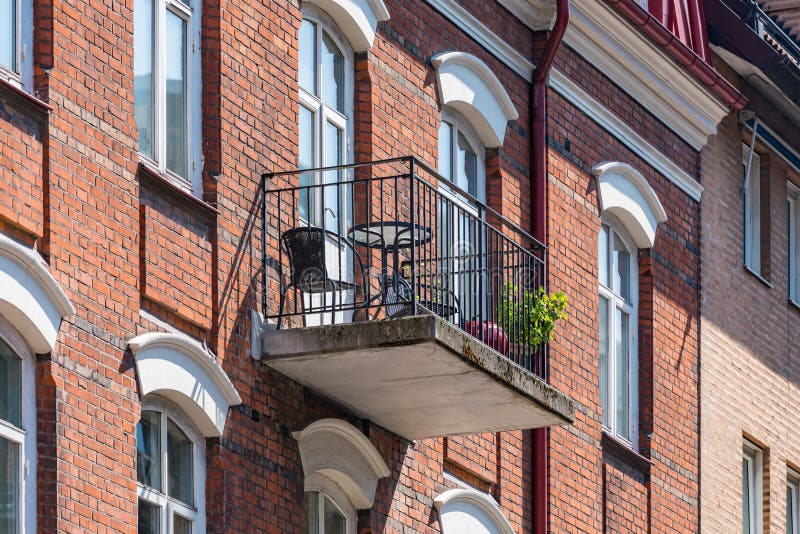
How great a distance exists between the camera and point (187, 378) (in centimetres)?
1389

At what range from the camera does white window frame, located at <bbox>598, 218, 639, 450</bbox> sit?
66.8 feet

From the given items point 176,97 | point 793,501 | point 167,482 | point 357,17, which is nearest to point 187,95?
point 176,97

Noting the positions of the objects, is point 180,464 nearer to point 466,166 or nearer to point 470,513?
point 470,513

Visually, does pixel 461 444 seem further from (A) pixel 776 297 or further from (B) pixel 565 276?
(A) pixel 776 297

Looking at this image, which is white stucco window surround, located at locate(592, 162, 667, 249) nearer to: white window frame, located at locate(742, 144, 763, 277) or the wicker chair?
white window frame, located at locate(742, 144, 763, 277)

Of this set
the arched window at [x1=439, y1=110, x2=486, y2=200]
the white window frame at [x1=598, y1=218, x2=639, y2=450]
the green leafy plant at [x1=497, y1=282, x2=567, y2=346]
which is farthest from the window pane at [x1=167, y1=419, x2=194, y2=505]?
the white window frame at [x1=598, y1=218, x2=639, y2=450]

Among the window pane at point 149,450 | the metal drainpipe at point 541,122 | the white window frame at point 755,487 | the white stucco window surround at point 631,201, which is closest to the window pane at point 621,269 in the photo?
the white stucco window surround at point 631,201

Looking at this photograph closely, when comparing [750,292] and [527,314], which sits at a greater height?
[750,292]

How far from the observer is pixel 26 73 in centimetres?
1297

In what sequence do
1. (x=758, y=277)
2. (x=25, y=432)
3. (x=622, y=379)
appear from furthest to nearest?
1. (x=758, y=277)
2. (x=622, y=379)
3. (x=25, y=432)

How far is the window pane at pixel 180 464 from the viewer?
13.9m

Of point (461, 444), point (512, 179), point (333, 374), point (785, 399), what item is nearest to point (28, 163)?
point (333, 374)

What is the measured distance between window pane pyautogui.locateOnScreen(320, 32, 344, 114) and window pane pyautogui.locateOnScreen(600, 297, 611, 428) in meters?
4.58

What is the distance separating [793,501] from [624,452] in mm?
4579
